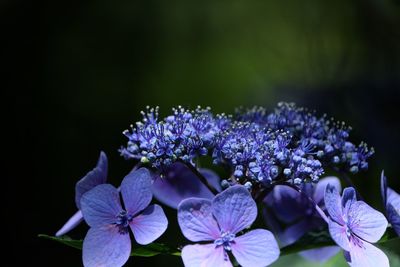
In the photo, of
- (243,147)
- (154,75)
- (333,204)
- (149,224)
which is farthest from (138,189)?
(154,75)

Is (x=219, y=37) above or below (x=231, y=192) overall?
below

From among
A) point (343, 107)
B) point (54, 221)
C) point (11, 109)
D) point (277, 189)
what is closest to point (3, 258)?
point (54, 221)

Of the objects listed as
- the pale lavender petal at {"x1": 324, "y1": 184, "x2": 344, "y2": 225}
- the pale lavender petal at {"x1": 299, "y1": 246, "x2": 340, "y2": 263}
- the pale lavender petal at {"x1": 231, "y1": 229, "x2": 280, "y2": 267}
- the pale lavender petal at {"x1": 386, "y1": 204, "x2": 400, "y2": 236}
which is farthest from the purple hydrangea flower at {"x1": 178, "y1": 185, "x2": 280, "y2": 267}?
the pale lavender petal at {"x1": 299, "y1": 246, "x2": 340, "y2": 263}

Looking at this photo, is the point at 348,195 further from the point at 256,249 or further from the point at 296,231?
the point at 296,231

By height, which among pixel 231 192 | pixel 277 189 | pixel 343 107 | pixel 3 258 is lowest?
pixel 3 258

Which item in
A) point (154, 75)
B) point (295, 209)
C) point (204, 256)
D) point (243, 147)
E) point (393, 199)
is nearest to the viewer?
point (204, 256)

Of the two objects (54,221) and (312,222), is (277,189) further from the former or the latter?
(54,221)
